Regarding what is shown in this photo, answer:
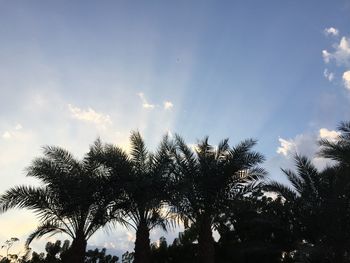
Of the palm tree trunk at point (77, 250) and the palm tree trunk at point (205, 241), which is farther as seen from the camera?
the palm tree trunk at point (205, 241)

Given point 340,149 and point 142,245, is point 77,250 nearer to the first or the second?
point 142,245

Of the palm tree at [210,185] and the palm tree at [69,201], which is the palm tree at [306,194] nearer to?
the palm tree at [210,185]

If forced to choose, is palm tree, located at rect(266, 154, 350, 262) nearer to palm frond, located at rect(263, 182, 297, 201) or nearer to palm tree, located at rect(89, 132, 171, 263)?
palm frond, located at rect(263, 182, 297, 201)

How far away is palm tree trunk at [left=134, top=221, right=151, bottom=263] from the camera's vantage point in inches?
680

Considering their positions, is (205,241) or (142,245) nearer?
(142,245)

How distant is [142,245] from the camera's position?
17.4m

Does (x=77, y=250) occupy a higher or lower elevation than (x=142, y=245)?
higher

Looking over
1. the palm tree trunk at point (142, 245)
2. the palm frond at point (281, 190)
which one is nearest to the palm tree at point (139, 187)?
the palm tree trunk at point (142, 245)

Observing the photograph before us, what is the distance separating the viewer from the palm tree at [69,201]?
17109 millimetres

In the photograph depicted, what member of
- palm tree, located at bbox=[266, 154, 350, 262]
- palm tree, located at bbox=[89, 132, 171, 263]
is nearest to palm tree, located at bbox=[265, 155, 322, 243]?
palm tree, located at bbox=[266, 154, 350, 262]

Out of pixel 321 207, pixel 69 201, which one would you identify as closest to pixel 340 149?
pixel 321 207

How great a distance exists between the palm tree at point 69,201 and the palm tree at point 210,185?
3.42m

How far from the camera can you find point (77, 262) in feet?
56.6

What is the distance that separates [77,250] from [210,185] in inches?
247
